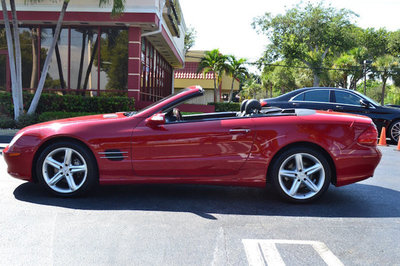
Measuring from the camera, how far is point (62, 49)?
17.3 m

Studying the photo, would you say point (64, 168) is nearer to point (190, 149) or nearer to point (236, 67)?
point (190, 149)

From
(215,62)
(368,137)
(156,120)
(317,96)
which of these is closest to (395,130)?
(317,96)

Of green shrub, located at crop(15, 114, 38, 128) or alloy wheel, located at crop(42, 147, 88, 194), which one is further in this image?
green shrub, located at crop(15, 114, 38, 128)

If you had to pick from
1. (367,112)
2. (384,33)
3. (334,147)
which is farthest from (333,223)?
(384,33)

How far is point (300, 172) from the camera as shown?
472cm

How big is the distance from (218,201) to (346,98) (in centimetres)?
755

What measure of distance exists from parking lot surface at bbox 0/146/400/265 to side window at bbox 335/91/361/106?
5.96 m

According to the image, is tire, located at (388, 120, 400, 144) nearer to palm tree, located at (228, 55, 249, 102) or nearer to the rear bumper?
the rear bumper

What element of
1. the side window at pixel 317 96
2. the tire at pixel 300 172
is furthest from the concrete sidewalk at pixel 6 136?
the side window at pixel 317 96

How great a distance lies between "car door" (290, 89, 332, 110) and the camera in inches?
423

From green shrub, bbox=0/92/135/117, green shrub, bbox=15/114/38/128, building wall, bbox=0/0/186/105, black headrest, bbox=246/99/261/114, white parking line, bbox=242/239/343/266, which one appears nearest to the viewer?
white parking line, bbox=242/239/343/266

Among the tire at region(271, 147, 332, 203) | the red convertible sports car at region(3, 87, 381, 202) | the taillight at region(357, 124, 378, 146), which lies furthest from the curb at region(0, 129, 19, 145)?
the taillight at region(357, 124, 378, 146)

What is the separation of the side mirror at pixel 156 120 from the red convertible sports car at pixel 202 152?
0.01 m

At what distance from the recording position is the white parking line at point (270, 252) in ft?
10.2
